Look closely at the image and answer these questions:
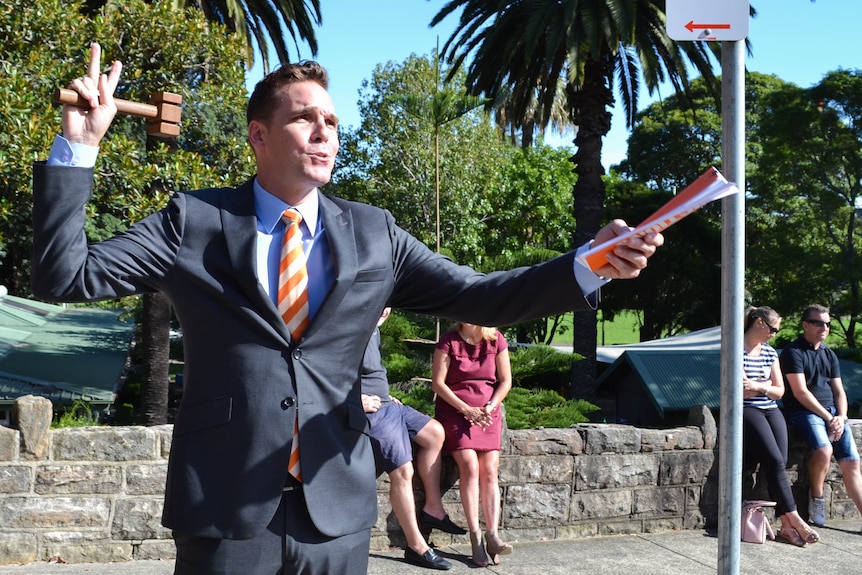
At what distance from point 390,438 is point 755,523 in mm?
2970

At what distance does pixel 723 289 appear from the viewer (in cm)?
305

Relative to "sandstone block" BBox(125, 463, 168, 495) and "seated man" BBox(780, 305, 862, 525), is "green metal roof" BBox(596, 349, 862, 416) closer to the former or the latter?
"seated man" BBox(780, 305, 862, 525)

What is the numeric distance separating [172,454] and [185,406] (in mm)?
125

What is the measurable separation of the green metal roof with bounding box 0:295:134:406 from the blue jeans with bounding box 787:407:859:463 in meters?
9.76

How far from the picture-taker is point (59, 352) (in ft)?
64.1

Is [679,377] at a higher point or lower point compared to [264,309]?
higher

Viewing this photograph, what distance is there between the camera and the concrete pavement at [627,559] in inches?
228

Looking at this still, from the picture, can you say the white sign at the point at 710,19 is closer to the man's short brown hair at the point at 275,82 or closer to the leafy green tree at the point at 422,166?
the man's short brown hair at the point at 275,82

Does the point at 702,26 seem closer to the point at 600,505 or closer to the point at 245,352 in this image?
the point at 245,352

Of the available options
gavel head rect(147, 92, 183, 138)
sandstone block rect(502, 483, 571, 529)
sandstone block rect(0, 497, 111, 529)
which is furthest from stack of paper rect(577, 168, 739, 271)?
sandstone block rect(502, 483, 571, 529)

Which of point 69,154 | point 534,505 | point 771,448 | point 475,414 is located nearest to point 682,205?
point 69,154

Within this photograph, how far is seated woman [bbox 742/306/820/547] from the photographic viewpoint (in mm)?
7102

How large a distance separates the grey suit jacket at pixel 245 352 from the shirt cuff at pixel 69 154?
2 centimetres

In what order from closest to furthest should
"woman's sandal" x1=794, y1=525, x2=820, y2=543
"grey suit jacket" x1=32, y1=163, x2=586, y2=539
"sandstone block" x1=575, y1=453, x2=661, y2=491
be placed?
1. "grey suit jacket" x1=32, y1=163, x2=586, y2=539
2. "sandstone block" x1=575, y1=453, x2=661, y2=491
3. "woman's sandal" x1=794, y1=525, x2=820, y2=543
